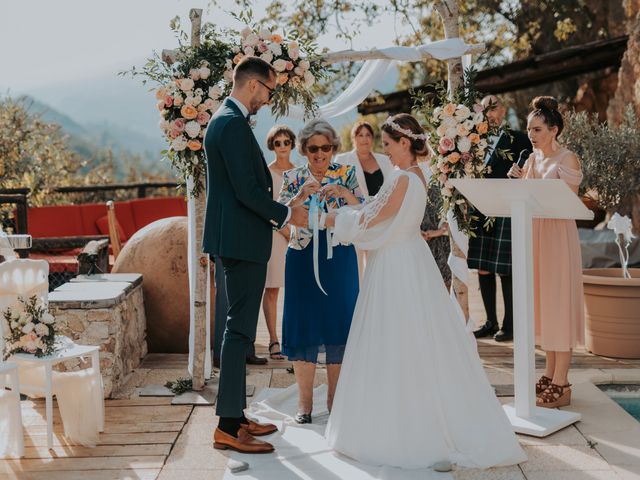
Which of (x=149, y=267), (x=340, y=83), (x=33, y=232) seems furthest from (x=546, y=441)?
(x=340, y=83)

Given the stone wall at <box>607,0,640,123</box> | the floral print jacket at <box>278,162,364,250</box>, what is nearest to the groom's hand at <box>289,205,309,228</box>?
the floral print jacket at <box>278,162,364,250</box>

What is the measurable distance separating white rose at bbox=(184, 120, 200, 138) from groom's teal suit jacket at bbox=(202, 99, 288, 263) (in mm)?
944

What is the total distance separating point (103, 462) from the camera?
4.21 m

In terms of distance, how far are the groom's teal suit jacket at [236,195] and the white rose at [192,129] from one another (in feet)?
3.10

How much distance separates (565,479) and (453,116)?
7.59 feet

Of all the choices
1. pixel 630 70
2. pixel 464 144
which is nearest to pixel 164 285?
pixel 464 144

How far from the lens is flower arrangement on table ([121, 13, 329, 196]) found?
5176 mm

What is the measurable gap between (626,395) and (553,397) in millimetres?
688

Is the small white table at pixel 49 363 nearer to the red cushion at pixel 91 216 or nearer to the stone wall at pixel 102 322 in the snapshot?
the stone wall at pixel 102 322

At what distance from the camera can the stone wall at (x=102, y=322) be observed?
17.5ft

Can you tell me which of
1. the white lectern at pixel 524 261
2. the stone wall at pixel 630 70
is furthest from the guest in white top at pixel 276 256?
the stone wall at pixel 630 70

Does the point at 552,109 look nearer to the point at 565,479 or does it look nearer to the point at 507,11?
the point at 565,479

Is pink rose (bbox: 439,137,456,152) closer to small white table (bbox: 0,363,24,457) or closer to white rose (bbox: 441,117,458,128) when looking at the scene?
white rose (bbox: 441,117,458,128)

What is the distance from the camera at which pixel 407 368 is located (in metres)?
4.10
